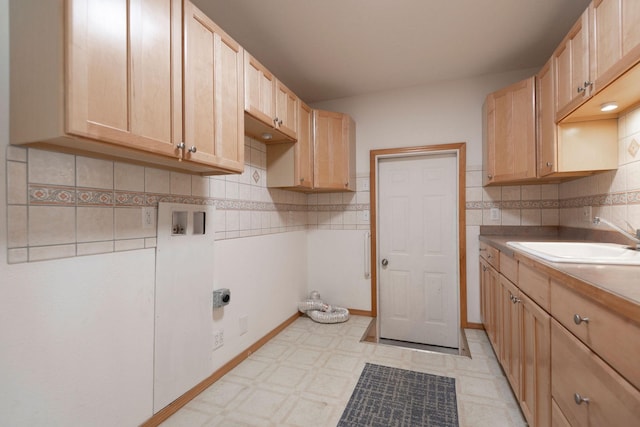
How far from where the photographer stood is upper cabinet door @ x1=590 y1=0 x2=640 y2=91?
1.22m

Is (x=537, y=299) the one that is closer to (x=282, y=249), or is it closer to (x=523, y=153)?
(x=523, y=153)

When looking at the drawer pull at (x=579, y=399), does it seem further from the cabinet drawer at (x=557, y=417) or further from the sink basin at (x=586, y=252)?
the sink basin at (x=586, y=252)

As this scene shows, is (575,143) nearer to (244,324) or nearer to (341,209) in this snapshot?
(341,209)

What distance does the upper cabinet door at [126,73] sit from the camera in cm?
97

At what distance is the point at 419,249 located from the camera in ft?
10.3

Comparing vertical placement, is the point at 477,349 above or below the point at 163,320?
below

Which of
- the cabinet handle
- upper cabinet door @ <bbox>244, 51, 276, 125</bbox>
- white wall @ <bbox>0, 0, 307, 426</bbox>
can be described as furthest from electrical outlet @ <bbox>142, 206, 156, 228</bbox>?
upper cabinet door @ <bbox>244, 51, 276, 125</bbox>

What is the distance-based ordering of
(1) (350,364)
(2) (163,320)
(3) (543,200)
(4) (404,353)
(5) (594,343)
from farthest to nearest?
(3) (543,200)
(4) (404,353)
(1) (350,364)
(2) (163,320)
(5) (594,343)

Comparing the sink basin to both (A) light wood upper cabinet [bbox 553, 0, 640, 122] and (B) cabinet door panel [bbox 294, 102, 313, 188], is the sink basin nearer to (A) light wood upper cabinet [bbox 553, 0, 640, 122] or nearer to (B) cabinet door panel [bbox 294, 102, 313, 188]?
(A) light wood upper cabinet [bbox 553, 0, 640, 122]

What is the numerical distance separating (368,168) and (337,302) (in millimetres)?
1593

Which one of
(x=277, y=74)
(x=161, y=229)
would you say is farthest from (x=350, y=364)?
(x=277, y=74)

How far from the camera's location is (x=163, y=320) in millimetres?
1638

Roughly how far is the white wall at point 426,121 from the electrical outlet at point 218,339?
1557mm

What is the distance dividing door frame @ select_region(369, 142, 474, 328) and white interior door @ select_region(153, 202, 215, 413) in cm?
183
